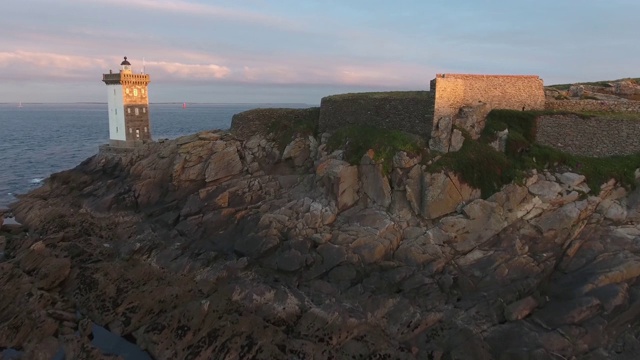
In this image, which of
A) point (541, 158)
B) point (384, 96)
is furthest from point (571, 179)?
point (384, 96)

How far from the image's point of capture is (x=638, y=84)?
101 ft

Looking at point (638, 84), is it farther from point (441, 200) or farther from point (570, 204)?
point (441, 200)

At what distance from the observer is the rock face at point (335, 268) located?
16594mm

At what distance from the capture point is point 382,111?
86.6ft

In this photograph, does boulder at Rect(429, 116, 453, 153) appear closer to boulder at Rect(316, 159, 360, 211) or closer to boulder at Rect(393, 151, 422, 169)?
boulder at Rect(393, 151, 422, 169)

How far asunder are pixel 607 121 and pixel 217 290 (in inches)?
808

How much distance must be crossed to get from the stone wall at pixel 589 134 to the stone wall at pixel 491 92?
1.81 meters

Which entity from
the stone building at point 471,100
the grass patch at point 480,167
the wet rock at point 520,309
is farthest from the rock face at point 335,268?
the stone building at point 471,100

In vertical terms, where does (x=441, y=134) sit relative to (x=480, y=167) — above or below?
above

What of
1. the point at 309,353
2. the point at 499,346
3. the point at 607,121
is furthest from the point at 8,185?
the point at 607,121

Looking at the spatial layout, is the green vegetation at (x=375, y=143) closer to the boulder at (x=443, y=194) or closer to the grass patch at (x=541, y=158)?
the boulder at (x=443, y=194)

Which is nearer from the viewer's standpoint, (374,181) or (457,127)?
(374,181)

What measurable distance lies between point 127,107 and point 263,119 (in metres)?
13.5

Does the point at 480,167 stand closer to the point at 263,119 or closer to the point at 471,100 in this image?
the point at 471,100
